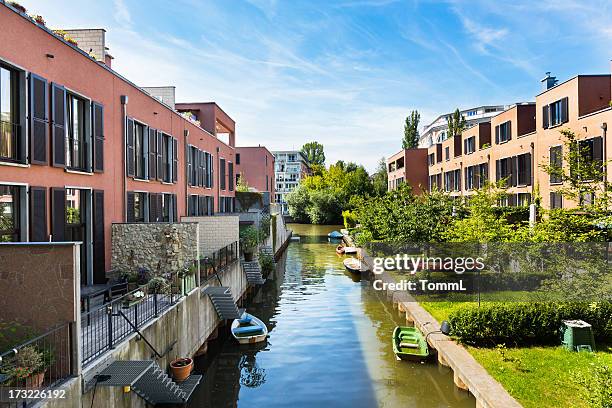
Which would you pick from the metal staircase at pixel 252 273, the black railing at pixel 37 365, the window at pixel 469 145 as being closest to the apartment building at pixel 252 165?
the window at pixel 469 145

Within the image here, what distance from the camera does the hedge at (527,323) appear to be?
15461 millimetres

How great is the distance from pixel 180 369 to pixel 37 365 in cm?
593

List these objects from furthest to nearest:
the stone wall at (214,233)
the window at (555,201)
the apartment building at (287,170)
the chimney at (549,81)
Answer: the apartment building at (287,170), the chimney at (549,81), the window at (555,201), the stone wall at (214,233)

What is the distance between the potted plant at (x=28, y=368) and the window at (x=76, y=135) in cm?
848

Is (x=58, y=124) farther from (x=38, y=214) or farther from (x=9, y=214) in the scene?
(x=9, y=214)

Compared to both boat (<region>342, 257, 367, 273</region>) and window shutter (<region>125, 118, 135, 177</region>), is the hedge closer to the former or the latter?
window shutter (<region>125, 118, 135, 177</region>)

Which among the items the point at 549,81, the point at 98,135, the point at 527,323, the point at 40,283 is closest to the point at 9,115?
the point at 98,135

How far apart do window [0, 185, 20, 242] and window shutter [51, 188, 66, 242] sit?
126 centimetres

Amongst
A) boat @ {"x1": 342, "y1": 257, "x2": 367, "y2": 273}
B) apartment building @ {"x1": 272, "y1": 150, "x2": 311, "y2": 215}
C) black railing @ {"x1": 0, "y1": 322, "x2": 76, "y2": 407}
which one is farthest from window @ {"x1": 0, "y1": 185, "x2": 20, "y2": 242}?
apartment building @ {"x1": 272, "y1": 150, "x2": 311, "y2": 215}

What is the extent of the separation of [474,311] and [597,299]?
3577mm

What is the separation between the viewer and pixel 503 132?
41.1 metres

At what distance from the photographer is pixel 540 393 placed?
11.9 metres

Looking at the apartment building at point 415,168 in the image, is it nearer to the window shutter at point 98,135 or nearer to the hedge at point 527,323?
the hedge at point 527,323

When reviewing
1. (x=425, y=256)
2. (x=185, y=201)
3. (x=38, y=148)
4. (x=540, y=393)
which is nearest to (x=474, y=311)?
(x=540, y=393)
